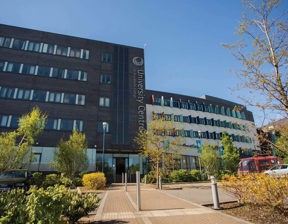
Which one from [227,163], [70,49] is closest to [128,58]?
[70,49]

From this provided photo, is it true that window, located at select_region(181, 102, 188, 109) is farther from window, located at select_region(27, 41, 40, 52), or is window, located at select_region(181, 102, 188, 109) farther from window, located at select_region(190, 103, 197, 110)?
window, located at select_region(27, 41, 40, 52)

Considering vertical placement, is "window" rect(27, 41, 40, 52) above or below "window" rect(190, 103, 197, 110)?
above

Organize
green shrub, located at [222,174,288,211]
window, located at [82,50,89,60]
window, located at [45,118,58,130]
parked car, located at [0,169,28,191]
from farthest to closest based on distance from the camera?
1. window, located at [82,50,89,60]
2. window, located at [45,118,58,130]
3. parked car, located at [0,169,28,191]
4. green shrub, located at [222,174,288,211]

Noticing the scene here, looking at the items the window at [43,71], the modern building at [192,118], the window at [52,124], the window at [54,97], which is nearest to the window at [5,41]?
the window at [43,71]

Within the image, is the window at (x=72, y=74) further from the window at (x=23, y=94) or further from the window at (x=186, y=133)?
the window at (x=186, y=133)

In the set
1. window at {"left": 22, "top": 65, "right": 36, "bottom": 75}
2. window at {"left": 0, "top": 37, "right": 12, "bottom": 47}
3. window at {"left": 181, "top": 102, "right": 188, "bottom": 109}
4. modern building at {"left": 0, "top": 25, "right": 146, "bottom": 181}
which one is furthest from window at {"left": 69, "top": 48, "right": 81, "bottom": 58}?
window at {"left": 181, "top": 102, "right": 188, "bottom": 109}

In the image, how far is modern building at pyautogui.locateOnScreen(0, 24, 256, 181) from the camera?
95.6 feet

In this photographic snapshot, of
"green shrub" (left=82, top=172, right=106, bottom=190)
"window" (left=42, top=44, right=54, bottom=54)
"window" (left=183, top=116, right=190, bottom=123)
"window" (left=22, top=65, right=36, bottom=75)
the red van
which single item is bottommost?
"green shrub" (left=82, top=172, right=106, bottom=190)

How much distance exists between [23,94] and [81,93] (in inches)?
323

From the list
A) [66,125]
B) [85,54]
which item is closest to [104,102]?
[66,125]

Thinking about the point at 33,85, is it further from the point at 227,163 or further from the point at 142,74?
the point at 227,163

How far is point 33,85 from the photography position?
3028 centimetres

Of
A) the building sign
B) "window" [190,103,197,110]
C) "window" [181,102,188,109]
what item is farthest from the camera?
"window" [190,103,197,110]

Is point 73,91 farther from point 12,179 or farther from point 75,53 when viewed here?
point 12,179
